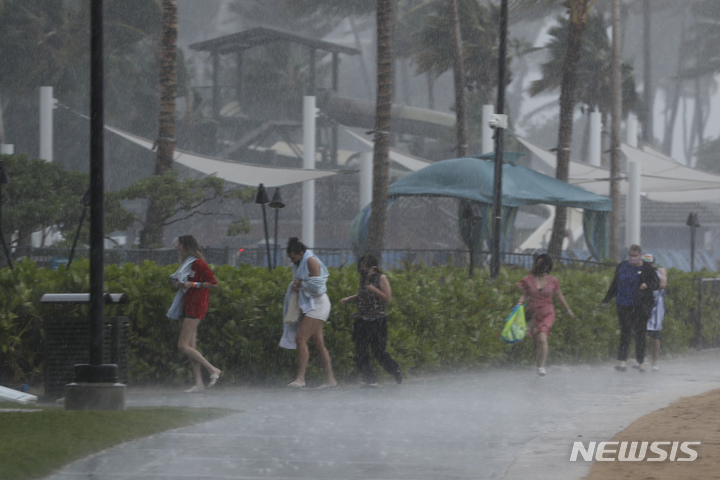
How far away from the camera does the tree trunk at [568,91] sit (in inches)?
972

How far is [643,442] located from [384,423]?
2.20 meters

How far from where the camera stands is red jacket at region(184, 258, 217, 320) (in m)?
11.8

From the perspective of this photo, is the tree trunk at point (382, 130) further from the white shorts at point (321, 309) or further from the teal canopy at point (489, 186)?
the white shorts at point (321, 309)

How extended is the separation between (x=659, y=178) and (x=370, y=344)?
2666 cm

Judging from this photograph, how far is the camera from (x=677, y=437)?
28.9 ft

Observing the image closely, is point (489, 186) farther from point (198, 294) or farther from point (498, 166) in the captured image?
point (198, 294)

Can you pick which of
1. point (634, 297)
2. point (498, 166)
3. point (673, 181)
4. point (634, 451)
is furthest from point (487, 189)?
point (634, 451)

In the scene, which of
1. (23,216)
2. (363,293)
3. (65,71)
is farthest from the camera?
(65,71)

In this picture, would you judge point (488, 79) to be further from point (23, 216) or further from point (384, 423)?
point (384, 423)

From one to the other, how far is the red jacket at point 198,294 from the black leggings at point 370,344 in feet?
5.76

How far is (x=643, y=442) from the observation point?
8539mm

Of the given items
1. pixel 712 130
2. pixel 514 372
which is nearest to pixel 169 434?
pixel 514 372

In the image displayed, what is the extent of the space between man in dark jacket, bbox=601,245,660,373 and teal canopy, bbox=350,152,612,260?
6.99 metres

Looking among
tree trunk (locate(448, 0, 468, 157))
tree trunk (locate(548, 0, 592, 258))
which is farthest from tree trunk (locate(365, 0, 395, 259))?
tree trunk (locate(448, 0, 468, 157))
